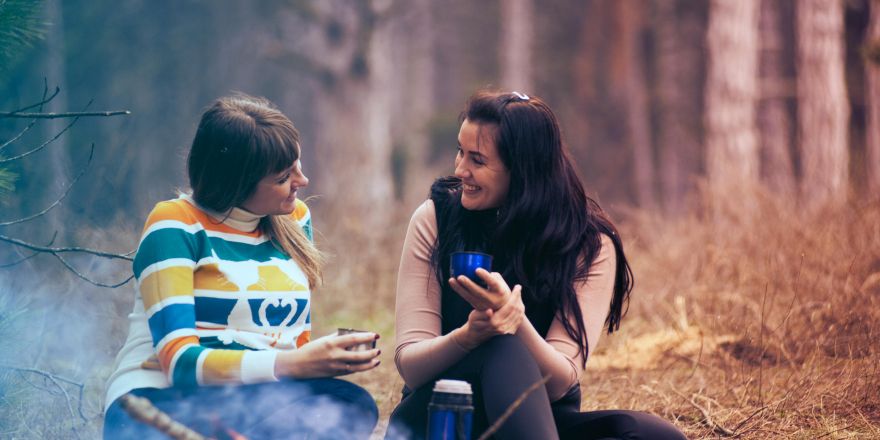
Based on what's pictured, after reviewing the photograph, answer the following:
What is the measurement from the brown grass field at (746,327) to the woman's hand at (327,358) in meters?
1.34

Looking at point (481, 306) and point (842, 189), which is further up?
point (481, 306)

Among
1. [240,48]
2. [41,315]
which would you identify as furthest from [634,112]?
[41,315]

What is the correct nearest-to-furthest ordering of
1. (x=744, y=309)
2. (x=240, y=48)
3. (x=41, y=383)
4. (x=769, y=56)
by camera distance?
1. (x=41, y=383)
2. (x=744, y=309)
3. (x=769, y=56)
4. (x=240, y=48)

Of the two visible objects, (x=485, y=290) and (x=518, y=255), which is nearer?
(x=485, y=290)

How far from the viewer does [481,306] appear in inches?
95.9

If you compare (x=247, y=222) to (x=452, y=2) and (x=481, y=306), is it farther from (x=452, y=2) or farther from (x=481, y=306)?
(x=452, y=2)

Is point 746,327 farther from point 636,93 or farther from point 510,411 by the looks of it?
point 636,93

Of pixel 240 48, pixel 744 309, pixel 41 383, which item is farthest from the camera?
pixel 240 48

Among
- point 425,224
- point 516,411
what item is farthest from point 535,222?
point 516,411

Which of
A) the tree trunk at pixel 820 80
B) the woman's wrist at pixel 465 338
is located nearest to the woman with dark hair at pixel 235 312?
the woman's wrist at pixel 465 338

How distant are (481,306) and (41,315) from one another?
219 cm

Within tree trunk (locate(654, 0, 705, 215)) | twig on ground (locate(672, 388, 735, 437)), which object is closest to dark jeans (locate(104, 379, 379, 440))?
twig on ground (locate(672, 388, 735, 437))

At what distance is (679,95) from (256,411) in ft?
31.9

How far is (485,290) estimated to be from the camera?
94.0 inches
